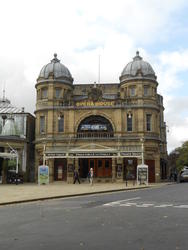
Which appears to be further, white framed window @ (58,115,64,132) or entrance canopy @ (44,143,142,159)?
white framed window @ (58,115,64,132)

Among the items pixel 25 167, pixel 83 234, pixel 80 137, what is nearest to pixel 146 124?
pixel 80 137

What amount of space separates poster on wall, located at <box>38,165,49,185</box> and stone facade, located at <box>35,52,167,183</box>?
7.91 meters

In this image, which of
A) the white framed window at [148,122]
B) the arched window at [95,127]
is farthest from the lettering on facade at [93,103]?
the white framed window at [148,122]

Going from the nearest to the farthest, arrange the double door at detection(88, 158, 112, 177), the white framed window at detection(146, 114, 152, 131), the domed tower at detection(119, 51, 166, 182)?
1. the domed tower at detection(119, 51, 166, 182)
2. the double door at detection(88, 158, 112, 177)
3. the white framed window at detection(146, 114, 152, 131)

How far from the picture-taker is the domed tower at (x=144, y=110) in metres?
47.1

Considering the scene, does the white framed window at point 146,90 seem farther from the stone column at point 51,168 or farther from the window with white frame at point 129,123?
the stone column at point 51,168

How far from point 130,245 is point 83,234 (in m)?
1.63

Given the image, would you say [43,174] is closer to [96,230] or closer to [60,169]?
[60,169]

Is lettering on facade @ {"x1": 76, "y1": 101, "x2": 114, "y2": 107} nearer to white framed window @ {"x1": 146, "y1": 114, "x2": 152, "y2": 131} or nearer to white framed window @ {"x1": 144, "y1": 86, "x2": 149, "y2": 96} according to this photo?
white framed window @ {"x1": 144, "y1": 86, "x2": 149, "y2": 96}

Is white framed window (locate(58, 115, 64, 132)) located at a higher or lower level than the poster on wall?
higher

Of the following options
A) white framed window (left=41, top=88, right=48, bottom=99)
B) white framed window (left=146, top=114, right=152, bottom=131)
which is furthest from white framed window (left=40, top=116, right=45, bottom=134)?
white framed window (left=146, top=114, right=152, bottom=131)

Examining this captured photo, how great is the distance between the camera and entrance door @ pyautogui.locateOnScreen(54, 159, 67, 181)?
156ft

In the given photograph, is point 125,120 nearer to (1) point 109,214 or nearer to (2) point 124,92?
(2) point 124,92

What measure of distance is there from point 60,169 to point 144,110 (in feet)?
44.8
